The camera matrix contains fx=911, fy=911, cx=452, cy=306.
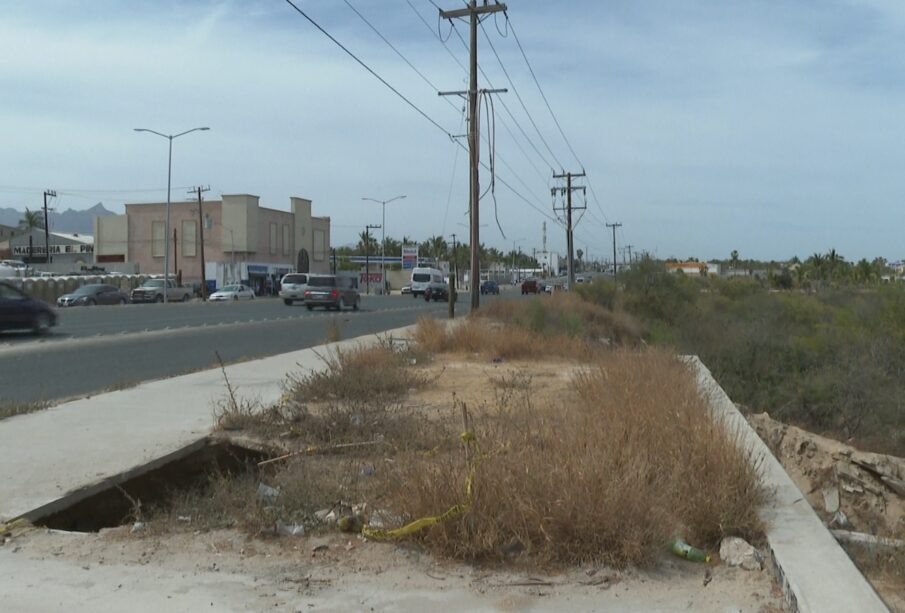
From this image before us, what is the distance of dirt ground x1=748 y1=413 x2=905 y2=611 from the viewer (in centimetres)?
917

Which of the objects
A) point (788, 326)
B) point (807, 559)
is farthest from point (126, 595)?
point (788, 326)

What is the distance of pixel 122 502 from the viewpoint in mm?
7969

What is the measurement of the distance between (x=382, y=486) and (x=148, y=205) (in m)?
96.7

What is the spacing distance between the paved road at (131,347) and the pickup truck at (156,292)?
2245cm

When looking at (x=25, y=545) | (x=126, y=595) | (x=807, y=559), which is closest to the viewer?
(x=126, y=595)

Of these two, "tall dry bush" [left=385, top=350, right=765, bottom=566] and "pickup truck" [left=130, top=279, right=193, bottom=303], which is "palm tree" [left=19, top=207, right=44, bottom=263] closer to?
"pickup truck" [left=130, top=279, right=193, bottom=303]

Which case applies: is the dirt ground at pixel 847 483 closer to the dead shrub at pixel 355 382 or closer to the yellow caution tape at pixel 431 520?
the yellow caution tape at pixel 431 520

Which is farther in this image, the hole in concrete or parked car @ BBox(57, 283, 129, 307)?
parked car @ BBox(57, 283, 129, 307)

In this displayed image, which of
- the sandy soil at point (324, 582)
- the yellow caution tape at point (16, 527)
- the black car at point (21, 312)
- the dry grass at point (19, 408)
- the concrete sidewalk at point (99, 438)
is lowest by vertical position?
the sandy soil at point (324, 582)

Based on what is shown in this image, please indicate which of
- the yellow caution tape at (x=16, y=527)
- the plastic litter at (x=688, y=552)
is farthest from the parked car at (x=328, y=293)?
the plastic litter at (x=688, y=552)

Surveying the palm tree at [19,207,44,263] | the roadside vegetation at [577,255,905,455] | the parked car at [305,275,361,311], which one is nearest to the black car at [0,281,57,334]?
the roadside vegetation at [577,255,905,455]

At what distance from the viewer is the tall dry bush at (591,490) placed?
562 centimetres

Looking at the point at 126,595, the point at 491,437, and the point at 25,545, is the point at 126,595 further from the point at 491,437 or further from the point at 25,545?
the point at 491,437

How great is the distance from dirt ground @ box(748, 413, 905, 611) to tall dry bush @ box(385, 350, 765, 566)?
1.49 metres
